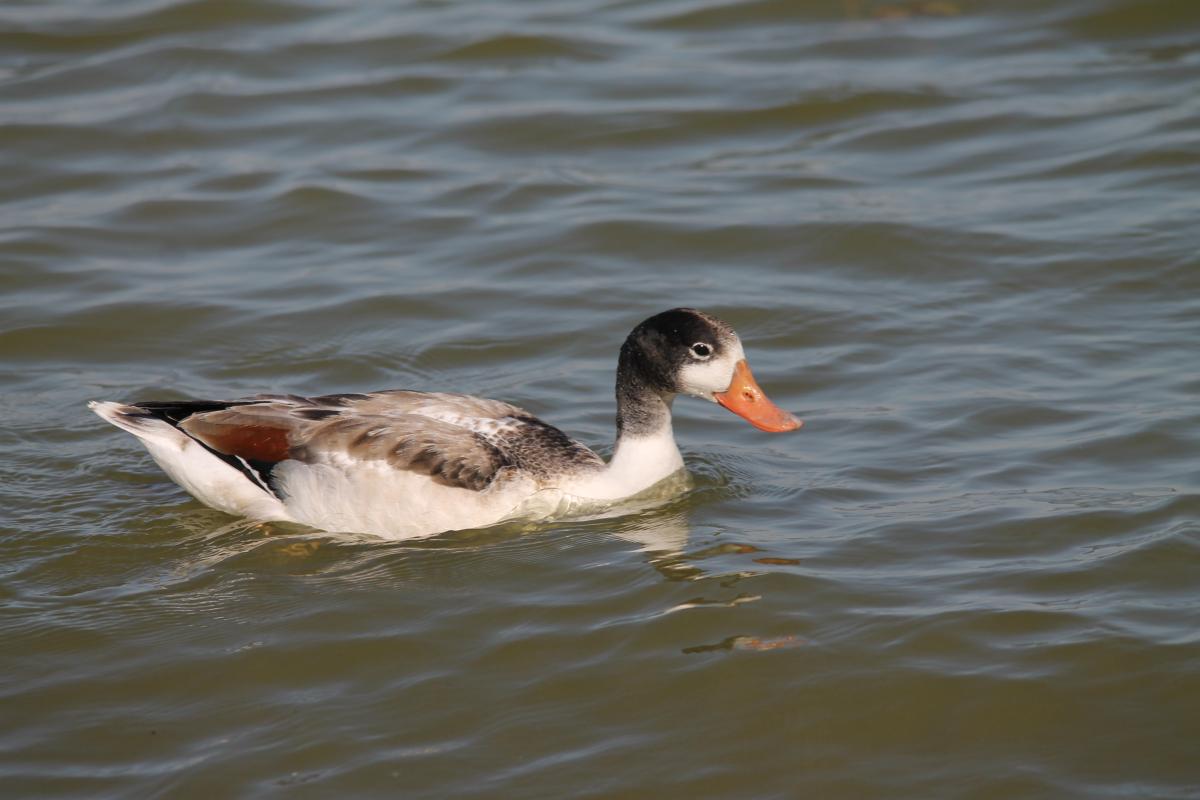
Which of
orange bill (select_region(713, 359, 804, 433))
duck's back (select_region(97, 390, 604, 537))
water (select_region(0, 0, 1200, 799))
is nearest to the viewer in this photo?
water (select_region(0, 0, 1200, 799))

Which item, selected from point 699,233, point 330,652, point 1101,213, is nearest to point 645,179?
point 699,233

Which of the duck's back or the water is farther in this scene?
the duck's back

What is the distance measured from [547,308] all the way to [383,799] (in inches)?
263

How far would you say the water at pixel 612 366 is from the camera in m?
7.13

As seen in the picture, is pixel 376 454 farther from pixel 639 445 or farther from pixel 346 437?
pixel 639 445

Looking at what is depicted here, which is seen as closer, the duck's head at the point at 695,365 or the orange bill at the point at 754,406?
the duck's head at the point at 695,365

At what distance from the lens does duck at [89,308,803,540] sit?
9.33 m

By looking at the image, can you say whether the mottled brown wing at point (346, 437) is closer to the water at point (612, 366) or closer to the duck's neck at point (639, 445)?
the water at point (612, 366)

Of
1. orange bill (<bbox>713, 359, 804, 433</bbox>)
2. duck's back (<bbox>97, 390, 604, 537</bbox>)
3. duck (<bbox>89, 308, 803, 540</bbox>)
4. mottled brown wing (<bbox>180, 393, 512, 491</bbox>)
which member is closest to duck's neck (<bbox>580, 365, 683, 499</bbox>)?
duck (<bbox>89, 308, 803, 540</bbox>)

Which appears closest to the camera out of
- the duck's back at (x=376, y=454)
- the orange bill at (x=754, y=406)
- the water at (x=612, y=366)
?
the water at (x=612, y=366)

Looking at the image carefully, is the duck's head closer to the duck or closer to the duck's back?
the duck

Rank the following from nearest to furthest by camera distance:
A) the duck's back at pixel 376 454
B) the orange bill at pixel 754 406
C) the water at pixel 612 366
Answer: the water at pixel 612 366, the duck's back at pixel 376 454, the orange bill at pixel 754 406

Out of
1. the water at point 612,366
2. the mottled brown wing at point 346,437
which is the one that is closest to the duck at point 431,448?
the mottled brown wing at point 346,437

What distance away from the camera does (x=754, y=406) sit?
Result: 9594 millimetres
